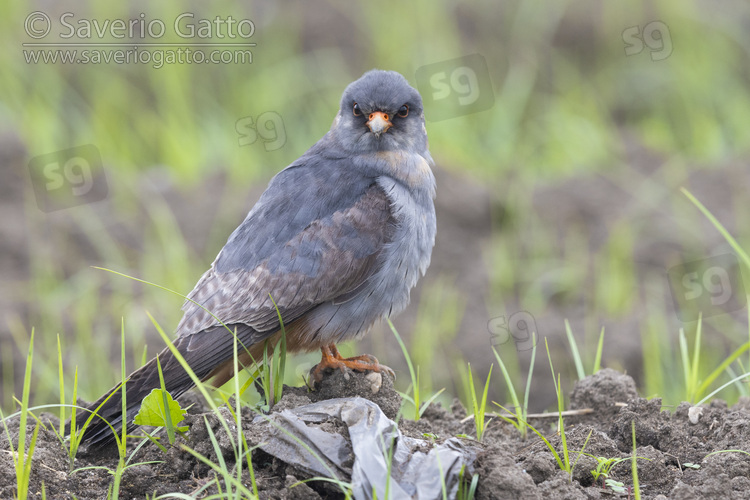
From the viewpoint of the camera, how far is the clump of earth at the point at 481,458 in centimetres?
272

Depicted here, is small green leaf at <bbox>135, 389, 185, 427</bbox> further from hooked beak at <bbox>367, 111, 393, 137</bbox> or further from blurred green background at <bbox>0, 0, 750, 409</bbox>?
Result: blurred green background at <bbox>0, 0, 750, 409</bbox>

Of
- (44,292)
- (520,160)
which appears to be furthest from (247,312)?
(520,160)

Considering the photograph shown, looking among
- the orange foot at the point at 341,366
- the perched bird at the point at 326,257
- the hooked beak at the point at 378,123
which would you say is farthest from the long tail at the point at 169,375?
the hooked beak at the point at 378,123

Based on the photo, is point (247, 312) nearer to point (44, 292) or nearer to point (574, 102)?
point (44, 292)

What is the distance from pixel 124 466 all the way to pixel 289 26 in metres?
7.02

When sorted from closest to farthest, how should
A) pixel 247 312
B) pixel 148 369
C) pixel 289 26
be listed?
pixel 148 369 < pixel 247 312 < pixel 289 26

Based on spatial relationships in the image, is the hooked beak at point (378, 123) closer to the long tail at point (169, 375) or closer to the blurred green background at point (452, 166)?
the long tail at point (169, 375)

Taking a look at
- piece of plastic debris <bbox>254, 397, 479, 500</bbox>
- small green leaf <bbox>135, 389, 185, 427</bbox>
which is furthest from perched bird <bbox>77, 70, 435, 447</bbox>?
piece of plastic debris <bbox>254, 397, 479, 500</bbox>

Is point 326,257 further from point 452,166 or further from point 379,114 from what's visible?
point 452,166

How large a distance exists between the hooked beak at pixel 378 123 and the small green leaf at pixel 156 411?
60.7 inches

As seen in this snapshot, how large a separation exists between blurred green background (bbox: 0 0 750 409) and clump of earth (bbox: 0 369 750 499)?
1539 millimetres

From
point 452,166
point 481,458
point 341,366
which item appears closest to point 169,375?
point 341,366

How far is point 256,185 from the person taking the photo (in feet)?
21.9

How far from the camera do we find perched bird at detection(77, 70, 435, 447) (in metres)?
3.55
